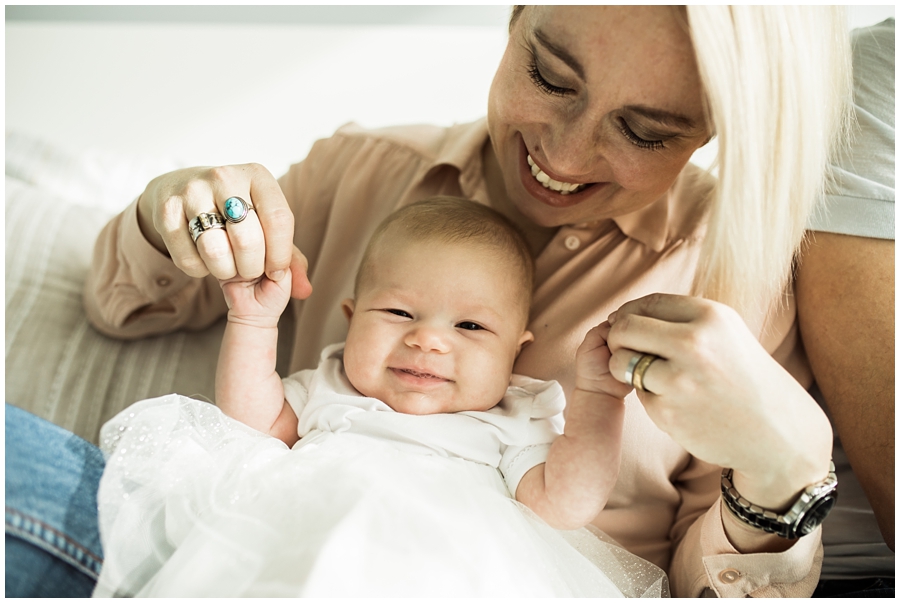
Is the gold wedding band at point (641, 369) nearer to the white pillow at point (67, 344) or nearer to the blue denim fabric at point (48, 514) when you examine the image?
the blue denim fabric at point (48, 514)

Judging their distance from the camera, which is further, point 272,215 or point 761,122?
point 272,215

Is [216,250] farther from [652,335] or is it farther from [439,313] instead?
[652,335]

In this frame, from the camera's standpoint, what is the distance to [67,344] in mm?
1362

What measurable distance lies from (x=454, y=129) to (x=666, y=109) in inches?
25.8

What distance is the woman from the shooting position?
81cm

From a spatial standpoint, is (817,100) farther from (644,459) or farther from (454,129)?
(454,129)

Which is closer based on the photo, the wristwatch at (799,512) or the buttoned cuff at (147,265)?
the wristwatch at (799,512)

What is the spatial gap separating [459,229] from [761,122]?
512 mm

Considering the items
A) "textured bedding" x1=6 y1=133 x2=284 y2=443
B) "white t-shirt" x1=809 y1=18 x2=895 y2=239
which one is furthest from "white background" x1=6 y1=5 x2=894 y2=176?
"white t-shirt" x1=809 y1=18 x2=895 y2=239

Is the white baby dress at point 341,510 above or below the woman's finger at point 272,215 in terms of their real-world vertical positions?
below

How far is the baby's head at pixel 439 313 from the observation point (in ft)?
3.51

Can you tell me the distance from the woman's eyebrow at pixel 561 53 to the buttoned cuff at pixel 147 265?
81cm

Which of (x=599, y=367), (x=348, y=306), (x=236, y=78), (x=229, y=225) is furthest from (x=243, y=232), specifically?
(x=236, y=78)

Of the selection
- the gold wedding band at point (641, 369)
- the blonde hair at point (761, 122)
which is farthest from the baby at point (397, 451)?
the blonde hair at point (761, 122)
